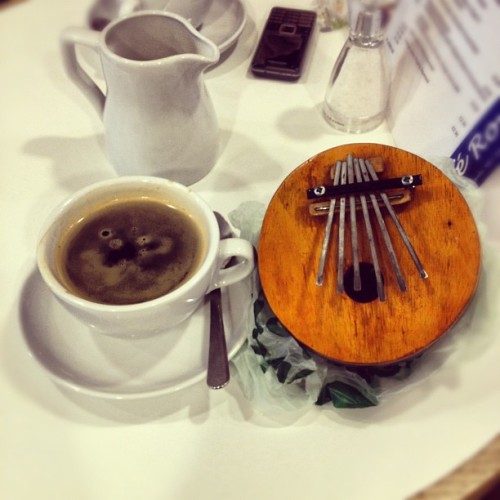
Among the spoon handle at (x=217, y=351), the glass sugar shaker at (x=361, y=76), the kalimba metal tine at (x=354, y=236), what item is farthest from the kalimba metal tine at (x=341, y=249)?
the glass sugar shaker at (x=361, y=76)

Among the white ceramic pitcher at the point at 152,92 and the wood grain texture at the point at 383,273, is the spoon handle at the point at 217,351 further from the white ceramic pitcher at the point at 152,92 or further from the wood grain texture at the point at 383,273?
the white ceramic pitcher at the point at 152,92

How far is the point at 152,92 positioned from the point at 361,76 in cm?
29

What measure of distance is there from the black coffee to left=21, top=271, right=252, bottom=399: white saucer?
52 mm

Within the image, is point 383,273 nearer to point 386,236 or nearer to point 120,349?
point 386,236

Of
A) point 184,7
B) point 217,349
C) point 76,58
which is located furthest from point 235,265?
point 184,7

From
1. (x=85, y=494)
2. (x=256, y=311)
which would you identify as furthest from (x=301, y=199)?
(x=85, y=494)

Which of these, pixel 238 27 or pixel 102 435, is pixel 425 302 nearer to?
pixel 102 435

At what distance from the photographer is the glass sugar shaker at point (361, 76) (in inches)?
25.6

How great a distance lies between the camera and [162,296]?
484mm

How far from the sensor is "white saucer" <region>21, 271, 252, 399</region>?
1.64 feet

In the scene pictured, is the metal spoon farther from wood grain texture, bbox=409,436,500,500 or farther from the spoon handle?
wood grain texture, bbox=409,436,500,500

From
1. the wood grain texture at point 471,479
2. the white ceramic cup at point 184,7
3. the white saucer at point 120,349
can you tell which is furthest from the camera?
the white ceramic cup at point 184,7

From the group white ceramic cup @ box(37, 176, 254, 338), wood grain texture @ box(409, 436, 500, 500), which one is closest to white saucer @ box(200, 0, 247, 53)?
white ceramic cup @ box(37, 176, 254, 338)

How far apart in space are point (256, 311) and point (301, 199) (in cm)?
12
